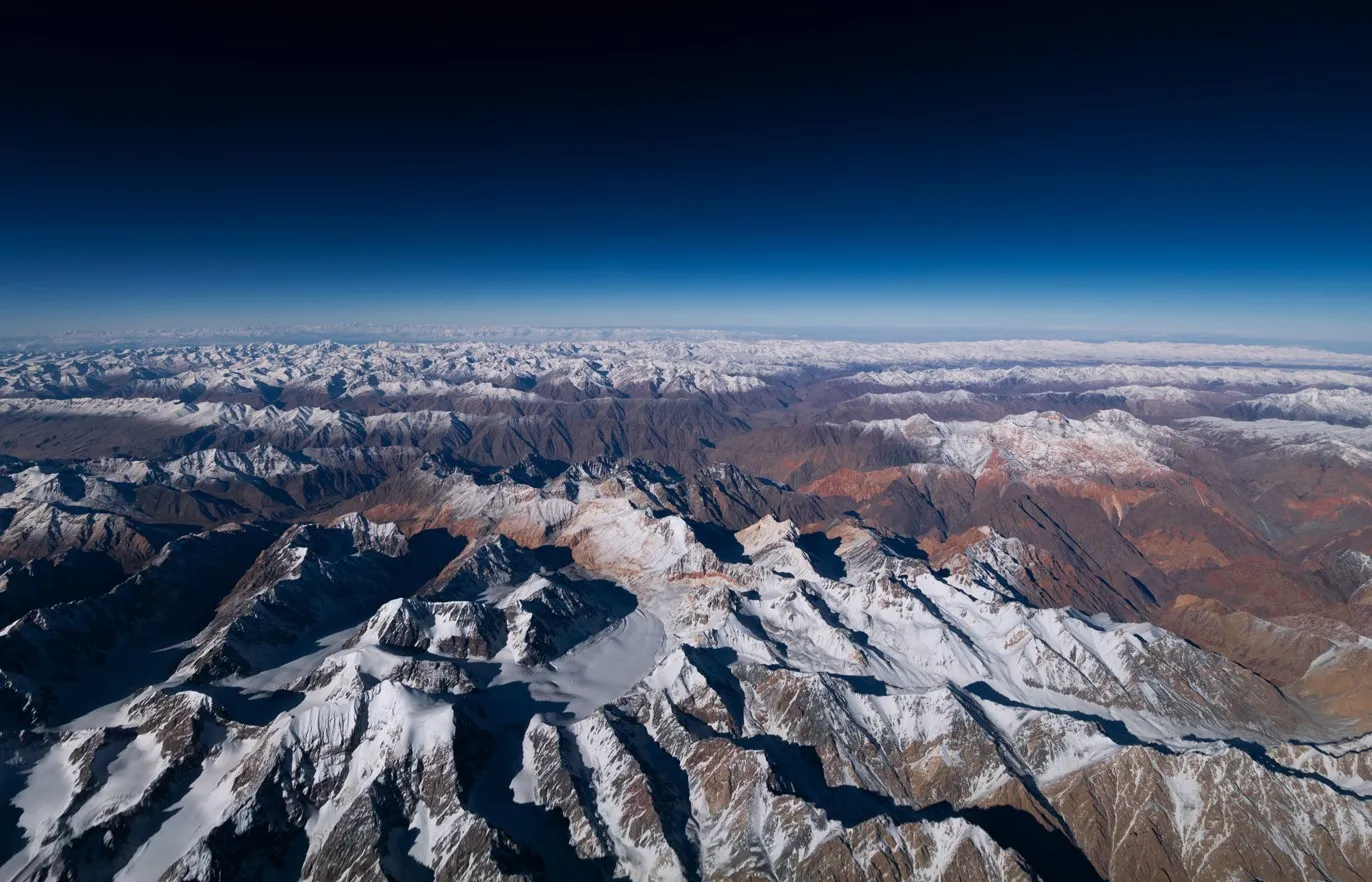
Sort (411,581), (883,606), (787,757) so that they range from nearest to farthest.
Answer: (787,757), (883,606), (411,581)

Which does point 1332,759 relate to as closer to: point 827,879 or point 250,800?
point 827,879

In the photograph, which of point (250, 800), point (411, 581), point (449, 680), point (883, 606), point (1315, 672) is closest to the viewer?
point (250, 800)

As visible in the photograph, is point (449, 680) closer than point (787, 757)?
No

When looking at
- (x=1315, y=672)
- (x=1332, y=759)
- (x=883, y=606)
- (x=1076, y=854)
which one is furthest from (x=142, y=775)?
(x=1315, y=672)

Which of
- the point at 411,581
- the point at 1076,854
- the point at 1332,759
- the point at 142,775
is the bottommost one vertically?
the point at 411,581

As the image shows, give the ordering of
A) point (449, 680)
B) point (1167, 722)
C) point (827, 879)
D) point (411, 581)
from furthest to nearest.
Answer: point (411, 581), point (1167, 722), point (449, 680), point (827, 879)

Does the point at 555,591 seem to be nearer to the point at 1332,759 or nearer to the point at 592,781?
the point at 592,781

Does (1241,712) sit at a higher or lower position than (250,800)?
lower

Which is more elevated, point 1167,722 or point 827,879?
point 827,879

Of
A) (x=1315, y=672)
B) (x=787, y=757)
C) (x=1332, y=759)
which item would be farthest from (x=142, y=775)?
(x=1315, y=672)
